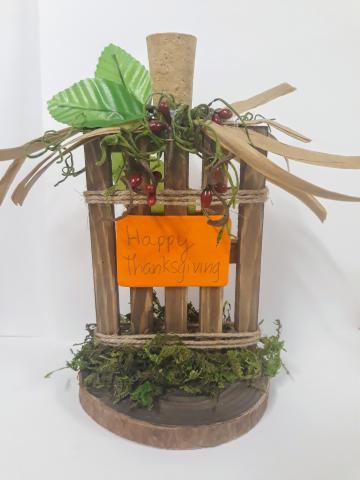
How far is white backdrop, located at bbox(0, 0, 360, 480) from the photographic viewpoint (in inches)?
29.1

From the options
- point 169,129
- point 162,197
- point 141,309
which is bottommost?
point 141,309

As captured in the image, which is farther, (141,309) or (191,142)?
(141,309)

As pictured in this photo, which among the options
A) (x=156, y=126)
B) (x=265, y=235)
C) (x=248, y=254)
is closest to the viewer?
(x=156, y=126)

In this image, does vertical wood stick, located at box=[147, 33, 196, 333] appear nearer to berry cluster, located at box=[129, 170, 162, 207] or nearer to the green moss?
berry cluster, located at box=[129, 170, 162, 207]

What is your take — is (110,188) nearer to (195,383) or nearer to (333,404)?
(195,383)

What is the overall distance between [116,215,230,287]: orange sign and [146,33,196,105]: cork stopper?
0.71 feet

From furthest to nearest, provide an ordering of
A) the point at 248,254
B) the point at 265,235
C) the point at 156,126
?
1. the point at 265,235
2. the point at 248,254
3. the point at 156,126

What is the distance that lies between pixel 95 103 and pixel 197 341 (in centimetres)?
45

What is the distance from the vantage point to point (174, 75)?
0.72 meters

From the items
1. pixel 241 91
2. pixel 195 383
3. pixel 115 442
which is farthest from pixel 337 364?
pixel 241 91

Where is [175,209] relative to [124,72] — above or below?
below

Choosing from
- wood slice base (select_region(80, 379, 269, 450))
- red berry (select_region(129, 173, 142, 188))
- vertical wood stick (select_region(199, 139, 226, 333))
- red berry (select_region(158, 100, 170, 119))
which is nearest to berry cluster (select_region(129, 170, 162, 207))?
red berry (select_region(129, 173, 142, 188))

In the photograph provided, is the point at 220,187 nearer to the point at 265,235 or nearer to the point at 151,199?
the point at 151,199

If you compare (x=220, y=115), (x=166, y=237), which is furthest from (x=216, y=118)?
(x=166, y=237)
